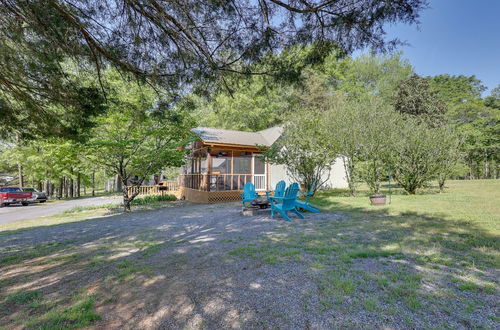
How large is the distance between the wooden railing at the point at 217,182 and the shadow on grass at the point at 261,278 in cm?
751

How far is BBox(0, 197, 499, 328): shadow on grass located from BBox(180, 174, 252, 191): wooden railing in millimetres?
→ 7506

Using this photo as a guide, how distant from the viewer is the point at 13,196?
15586 mm

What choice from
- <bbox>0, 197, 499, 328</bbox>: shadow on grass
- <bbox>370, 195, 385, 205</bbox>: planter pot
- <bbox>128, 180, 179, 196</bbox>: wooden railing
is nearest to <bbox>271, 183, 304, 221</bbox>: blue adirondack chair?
<bbox>0, 197, 499, 328</bbox>: shadow on grass

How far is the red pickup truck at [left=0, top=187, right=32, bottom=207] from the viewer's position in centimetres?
1531

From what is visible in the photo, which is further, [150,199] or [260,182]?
[260,182]

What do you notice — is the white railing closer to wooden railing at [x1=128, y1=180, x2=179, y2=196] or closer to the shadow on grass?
wooden railing at [x1=128, y1=180, x2=179, y2=196]

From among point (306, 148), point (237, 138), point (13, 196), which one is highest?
point (237, 138)

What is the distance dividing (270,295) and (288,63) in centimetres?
358

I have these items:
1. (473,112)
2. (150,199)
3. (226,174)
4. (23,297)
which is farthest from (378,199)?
(473,112)

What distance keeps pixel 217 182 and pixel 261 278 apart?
1057 cm

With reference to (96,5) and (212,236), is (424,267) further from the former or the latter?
(96,5)

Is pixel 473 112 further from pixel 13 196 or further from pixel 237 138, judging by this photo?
pixel 13 196

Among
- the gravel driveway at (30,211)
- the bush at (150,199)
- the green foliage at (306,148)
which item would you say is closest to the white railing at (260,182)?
the green foliage at (306,148)

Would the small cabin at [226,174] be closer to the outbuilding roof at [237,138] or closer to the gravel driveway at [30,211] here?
the outbuilding roof at [237,138]
